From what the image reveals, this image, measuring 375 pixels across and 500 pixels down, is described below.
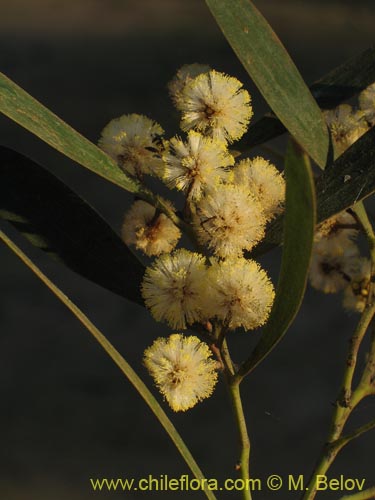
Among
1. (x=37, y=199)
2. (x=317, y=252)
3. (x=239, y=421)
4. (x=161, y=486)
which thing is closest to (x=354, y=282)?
(x=317, y=252)

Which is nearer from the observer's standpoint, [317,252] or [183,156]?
[183,156]

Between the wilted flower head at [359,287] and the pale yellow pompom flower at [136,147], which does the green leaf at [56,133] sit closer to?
the pale yellow pompom flower at [136,147]

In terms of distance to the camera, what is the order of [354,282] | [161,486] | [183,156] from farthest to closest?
[161,486], [354,282], [183,156]

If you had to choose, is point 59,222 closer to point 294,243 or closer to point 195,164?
point 195,164

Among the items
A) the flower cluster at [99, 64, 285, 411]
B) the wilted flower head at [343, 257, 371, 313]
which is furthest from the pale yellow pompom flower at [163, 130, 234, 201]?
the wilted flower head at [343, 257, 371, 313]

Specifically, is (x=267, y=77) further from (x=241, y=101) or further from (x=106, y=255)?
(x=106, y=255)

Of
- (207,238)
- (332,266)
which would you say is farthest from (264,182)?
(332,266)

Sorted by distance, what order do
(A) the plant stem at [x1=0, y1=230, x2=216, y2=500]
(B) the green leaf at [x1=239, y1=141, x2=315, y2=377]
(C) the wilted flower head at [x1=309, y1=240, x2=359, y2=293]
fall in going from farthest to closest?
(C) the wilted flower head at [x1=309, y1=240, x2=359, y2=293] < (A) the plant stem at [x1=0, y1=230, x2=216, y2=500] < (B) the green leaf at [x1=239, y1=141, x2=315, y2=377]

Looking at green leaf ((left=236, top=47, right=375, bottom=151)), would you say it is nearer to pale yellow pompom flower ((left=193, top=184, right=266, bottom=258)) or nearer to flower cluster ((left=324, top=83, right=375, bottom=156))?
flower cluster ((left=324, top=83, right=375, bottom=156))
